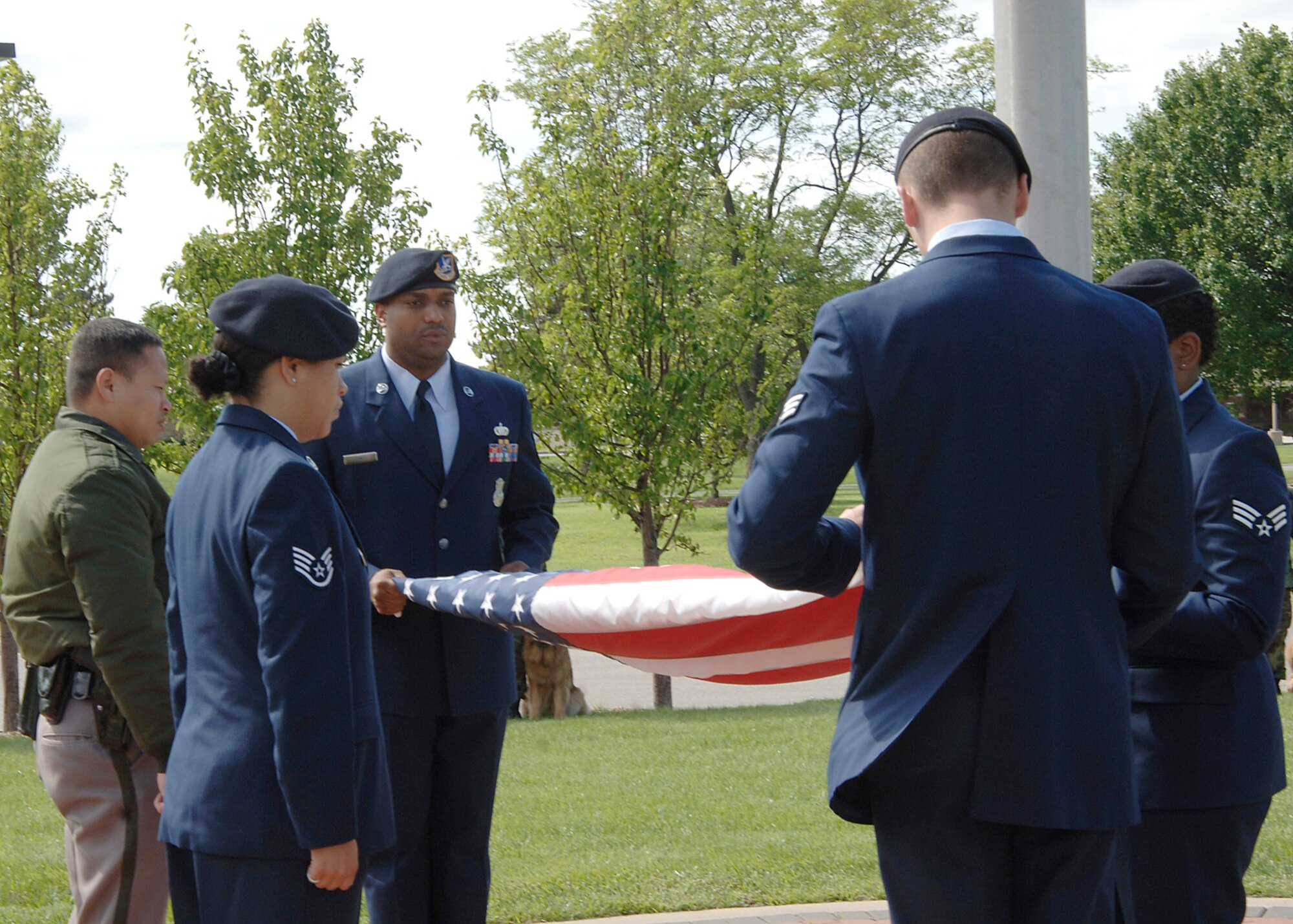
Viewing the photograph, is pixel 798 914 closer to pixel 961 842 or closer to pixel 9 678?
pixel 961 842

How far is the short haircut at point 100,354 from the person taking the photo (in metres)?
4.14

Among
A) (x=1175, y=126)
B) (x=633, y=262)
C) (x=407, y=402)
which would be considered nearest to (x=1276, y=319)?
(x=1175, y=126)

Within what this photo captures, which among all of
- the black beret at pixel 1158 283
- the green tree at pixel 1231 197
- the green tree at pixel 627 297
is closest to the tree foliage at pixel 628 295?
the green tree at pixel 627 297

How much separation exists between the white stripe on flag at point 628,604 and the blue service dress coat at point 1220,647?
112 cm

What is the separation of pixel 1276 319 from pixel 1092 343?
32535 millimetres

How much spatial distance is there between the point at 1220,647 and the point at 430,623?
2.34 metres

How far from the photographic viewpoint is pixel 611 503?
1362cm

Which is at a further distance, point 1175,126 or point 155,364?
point 1175,126

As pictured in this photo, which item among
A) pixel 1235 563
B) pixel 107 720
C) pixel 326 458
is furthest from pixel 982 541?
pixel 107 720

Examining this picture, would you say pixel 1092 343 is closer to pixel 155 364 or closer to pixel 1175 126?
pixel 155 364

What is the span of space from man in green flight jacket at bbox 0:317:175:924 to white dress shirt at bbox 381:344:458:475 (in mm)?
791

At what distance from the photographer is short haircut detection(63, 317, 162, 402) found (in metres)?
4.14

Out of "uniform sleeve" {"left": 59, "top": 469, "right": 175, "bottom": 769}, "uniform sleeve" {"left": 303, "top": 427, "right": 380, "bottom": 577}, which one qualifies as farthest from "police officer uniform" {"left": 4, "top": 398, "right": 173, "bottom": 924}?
"uniform sleeve" {"left": 303, "top": 427, "right": 380, "bottom": 577}

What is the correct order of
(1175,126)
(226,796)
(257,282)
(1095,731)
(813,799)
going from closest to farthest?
(1095,731)
(226,796)
(257,282)
(813,799)
(1175,126)
